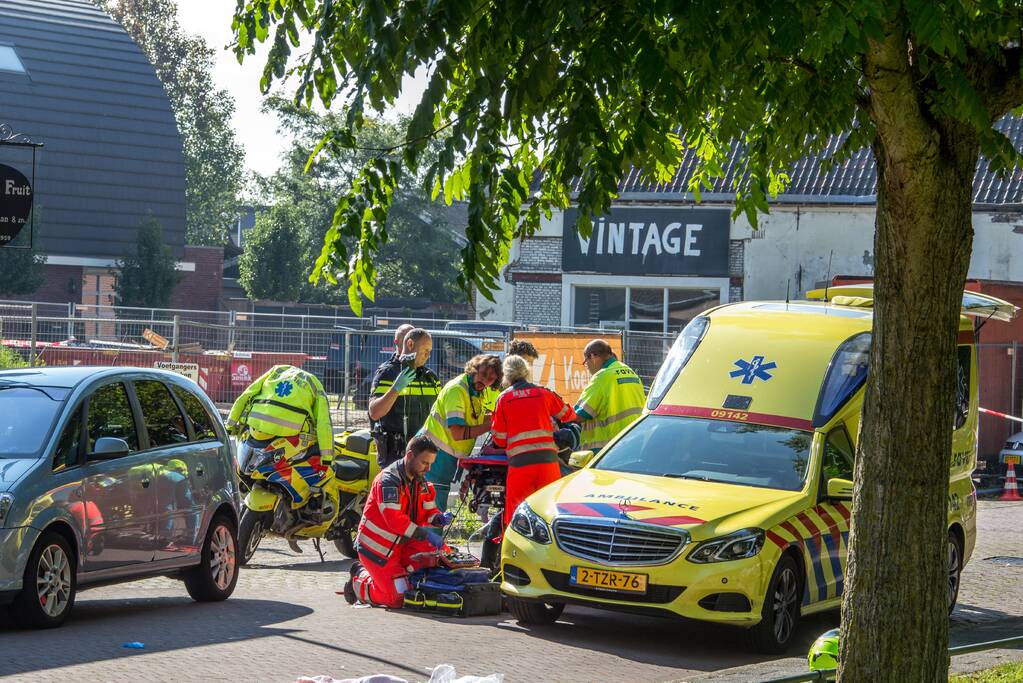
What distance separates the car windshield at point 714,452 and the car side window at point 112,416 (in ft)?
10.8

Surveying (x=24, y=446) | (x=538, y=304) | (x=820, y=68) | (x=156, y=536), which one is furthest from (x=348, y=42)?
(x=538, y=304)

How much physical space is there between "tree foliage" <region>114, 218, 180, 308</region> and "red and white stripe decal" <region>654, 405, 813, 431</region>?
44.2 meters

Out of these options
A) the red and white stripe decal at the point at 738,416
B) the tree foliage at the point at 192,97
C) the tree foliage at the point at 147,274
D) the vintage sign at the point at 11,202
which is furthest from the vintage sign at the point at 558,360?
the tree foliage at the point at 192,97

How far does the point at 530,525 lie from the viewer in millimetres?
9719

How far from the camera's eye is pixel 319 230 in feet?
234

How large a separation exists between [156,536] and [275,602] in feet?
4.13

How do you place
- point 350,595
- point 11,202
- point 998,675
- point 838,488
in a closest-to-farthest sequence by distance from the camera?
point 998,675 < point 838,488 < point 350,595 < point 11,202

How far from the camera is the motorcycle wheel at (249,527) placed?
12.2 meters

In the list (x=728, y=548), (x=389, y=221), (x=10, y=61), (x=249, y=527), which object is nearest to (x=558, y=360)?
(x=249, y=527)

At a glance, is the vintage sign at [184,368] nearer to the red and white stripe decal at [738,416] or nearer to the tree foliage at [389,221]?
the red and white stripe decal at [738,416]

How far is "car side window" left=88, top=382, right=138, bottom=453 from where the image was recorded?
9.63 metres

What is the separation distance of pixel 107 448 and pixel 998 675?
5470mm

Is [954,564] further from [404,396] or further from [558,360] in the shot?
[558,360]

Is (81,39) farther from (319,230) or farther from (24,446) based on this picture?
(24,446)
